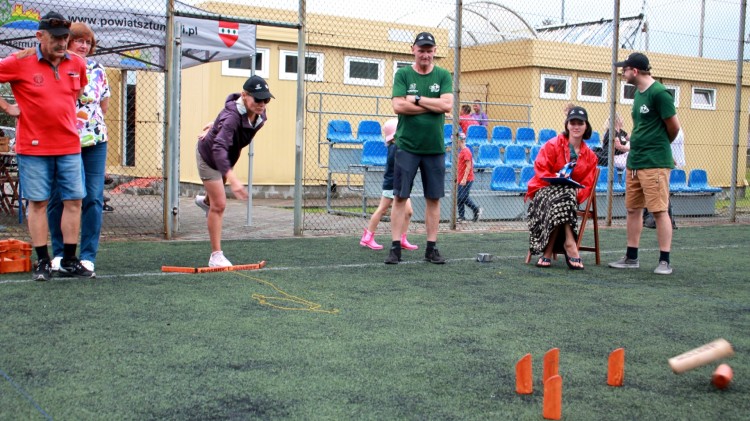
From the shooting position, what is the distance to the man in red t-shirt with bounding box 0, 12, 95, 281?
18.5 ft

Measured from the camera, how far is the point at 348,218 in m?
12.2

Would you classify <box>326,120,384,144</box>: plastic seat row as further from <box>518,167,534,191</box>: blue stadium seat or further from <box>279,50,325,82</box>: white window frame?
<box>279,50,325,82</box>: white window frame

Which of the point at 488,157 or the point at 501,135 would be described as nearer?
the point at 488,157

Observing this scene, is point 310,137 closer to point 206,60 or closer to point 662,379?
point 206,60

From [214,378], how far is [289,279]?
268 centimetres

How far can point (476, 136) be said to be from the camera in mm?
15500

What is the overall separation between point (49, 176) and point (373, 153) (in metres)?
7.81

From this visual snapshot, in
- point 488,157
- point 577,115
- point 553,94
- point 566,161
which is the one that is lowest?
point 566,161

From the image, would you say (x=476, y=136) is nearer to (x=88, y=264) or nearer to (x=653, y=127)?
(x=653, y=127)

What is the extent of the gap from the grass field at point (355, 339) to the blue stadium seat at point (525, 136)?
8743 mm

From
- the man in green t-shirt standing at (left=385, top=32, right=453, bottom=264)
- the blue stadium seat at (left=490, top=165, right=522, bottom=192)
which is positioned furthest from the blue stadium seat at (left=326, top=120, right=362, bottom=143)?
the man in green t-shirt standing at (left=385, top=32, right=453, bottom=264)

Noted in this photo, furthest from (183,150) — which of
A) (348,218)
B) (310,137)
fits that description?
(348,218)

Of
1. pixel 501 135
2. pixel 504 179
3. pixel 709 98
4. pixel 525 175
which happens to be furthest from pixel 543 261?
pixel 709 98

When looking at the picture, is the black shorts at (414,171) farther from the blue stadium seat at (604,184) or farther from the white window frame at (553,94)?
the white window frame at (553,94)
